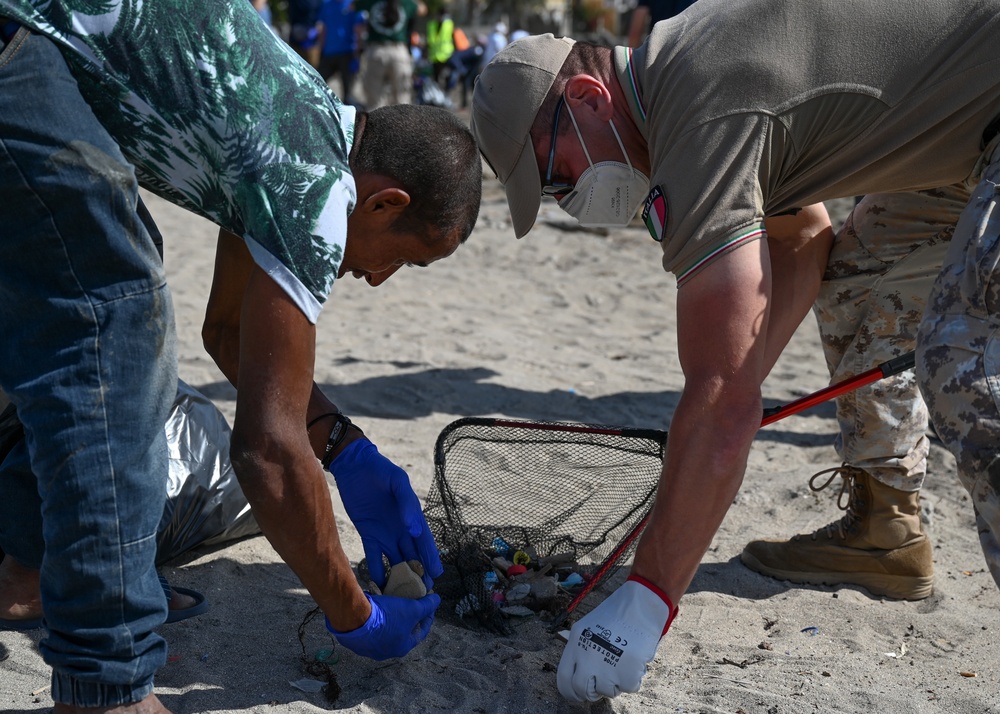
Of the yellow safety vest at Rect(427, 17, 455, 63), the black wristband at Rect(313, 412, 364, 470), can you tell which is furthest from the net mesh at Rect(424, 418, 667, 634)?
the yellow safety vest at Rect(427, 17, 455, 63)

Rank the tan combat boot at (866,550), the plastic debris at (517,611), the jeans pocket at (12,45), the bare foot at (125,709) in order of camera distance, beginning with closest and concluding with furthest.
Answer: the jeans pocket at (12,45) < the bare foot at (125,709) < the plastic debris at (517,611) < the tan combat boot at (866,550)

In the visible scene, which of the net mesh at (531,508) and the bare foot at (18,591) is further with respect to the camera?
the net mesh at (531,508)

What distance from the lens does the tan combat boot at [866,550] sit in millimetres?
2697

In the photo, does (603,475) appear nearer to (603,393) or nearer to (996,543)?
(996,543)

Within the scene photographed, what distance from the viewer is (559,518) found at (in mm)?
2705

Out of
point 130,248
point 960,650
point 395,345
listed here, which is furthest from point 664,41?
point 395,345

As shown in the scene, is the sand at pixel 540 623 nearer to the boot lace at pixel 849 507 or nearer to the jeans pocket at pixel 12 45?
the boot lace at pixel 849 507

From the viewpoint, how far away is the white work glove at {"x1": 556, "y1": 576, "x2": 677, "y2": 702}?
6.24ft

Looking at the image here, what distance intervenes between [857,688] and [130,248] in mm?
1849

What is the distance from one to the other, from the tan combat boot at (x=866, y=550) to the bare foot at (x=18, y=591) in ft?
6.40

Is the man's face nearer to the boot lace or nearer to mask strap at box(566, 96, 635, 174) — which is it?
mask strap at box(566, 96, 635, 174)

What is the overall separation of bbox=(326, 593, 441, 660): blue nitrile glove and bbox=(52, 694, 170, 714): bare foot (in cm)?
37

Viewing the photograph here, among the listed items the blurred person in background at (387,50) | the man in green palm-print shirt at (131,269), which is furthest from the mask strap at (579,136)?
the blurred person in background at (387,50)

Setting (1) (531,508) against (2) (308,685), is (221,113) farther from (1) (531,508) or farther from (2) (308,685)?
(1) (531,508)
